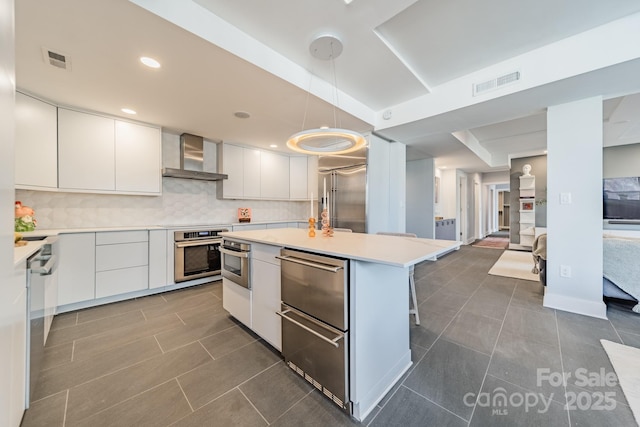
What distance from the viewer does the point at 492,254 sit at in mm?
5672

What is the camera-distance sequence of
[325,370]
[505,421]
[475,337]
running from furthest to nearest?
[475,337]
[325,370]
[505,421]

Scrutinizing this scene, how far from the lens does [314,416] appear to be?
4.15ft

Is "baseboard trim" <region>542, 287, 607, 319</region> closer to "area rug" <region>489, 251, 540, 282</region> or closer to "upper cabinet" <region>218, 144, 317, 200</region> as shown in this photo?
"area rug" <region>489, 251, 540, 282</region>

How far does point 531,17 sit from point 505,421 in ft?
9.11

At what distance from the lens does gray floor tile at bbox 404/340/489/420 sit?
1.36 metres

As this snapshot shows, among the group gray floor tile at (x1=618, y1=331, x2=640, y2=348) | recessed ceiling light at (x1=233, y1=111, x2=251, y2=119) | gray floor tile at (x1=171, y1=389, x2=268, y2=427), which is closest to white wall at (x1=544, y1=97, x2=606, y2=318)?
gray floor tile at (x1=618, y1=331, x2=640, y2=348)

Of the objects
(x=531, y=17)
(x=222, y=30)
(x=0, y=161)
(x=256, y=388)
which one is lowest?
(x=256, y=388)

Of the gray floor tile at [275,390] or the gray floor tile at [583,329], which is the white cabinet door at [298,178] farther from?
the gray floor tile at [583,329]

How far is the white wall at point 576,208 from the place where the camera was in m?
2.38

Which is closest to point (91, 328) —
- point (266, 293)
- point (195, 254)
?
point (195, 254)

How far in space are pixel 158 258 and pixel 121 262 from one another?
0.38 meters

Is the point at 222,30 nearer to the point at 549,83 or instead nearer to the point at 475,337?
the point at 549,83

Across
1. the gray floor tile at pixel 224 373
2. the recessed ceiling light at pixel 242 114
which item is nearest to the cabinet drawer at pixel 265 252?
the gray floor tile at pixel 224 373

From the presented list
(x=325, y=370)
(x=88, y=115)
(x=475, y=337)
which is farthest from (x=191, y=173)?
(x=475, y=337)
